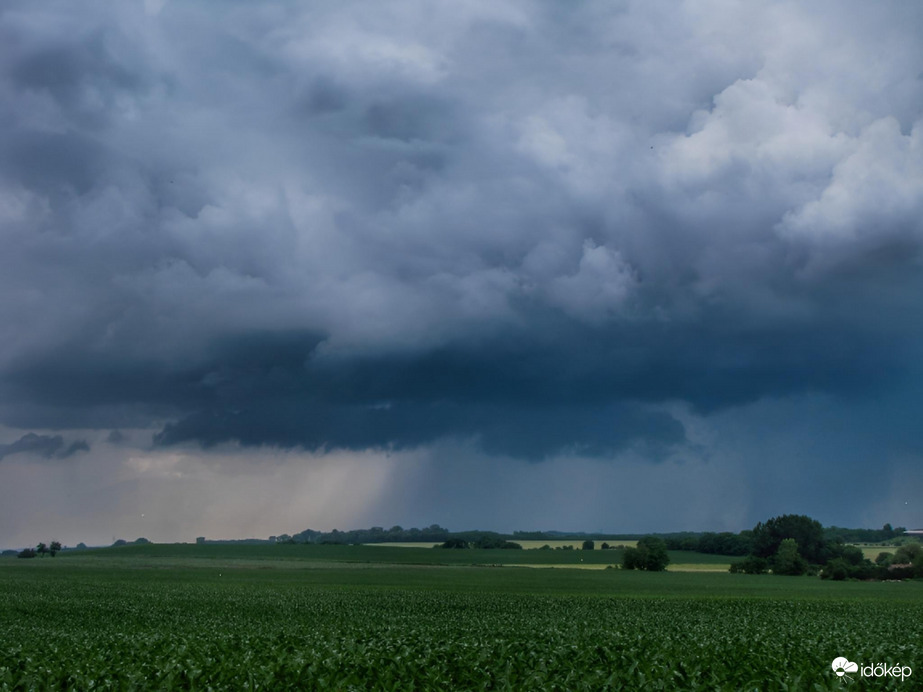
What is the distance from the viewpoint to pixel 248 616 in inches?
1980

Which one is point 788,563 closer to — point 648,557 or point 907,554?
point 907,554

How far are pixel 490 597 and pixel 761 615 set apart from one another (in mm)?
26134

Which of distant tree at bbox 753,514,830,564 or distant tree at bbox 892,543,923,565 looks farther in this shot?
distant tree at bbox 753,514,830,564

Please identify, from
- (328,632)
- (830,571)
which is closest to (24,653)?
(328,632)

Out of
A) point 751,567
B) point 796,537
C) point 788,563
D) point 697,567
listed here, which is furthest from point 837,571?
point 796,537

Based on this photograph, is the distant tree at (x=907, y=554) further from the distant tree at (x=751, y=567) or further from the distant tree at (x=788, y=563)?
the distant tree at (x=751, y=567)

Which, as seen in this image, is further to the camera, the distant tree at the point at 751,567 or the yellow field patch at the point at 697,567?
the yellow field patch at the point at 697,567

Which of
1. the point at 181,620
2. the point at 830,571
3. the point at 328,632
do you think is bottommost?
the point at 830,571

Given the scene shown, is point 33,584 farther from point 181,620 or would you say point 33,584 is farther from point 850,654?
point 850,654

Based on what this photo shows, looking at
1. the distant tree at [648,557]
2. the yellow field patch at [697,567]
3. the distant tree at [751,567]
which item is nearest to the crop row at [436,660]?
the distant tree at [648,557]

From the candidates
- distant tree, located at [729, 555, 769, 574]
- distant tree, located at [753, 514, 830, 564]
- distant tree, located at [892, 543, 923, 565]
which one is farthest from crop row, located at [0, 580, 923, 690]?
distant tree, located at [753, 514, 830, 564]

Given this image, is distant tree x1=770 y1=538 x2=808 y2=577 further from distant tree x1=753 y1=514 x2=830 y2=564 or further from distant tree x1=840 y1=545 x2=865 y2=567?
distant tree x1=753 y1=514 x2=830 y2=564

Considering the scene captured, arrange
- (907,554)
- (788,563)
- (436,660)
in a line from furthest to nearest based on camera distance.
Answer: (788,563) < (907,554) < (436,660)

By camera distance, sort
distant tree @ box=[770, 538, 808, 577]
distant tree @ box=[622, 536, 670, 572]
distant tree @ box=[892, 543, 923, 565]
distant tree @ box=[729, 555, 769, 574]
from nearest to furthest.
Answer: distant tree @ box=[892, 543, 923, 565]
distant tree @ box=[770, 538, 808, 577]
distant tree @ box=[729, 555, 769, 574]
distant tree @ box=[622, 536, 670, 572]
